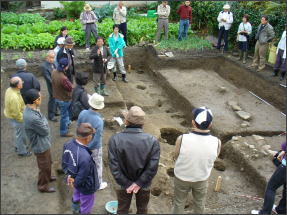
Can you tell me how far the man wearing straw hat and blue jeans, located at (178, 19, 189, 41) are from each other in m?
3.63

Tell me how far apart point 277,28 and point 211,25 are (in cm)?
391

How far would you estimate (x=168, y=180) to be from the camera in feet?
24.9

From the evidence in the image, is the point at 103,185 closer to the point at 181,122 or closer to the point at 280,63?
the point at 181,122

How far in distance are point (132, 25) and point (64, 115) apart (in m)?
8.04

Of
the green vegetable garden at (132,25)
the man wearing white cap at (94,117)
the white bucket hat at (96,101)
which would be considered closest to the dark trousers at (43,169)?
the man wearing white cap at (94,117)

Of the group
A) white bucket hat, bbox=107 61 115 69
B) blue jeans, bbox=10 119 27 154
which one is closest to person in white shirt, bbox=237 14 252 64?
white bucket hat, bbox=107 61 115 69

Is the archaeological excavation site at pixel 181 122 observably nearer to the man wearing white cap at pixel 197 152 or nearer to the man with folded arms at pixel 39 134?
the man with folded arms at pixel 39 134

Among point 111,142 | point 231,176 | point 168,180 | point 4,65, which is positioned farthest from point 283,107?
point 4,65

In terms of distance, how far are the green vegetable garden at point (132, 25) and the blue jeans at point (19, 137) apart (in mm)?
6749

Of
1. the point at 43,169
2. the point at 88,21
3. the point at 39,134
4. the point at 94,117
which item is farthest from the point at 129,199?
the point at 88,21

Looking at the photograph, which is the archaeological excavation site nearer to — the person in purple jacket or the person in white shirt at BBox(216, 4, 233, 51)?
the person in purple jacket

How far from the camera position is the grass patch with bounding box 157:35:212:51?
14.3 metres

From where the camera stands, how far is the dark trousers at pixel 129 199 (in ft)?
16.7

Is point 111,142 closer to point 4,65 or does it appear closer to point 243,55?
point 4,65
